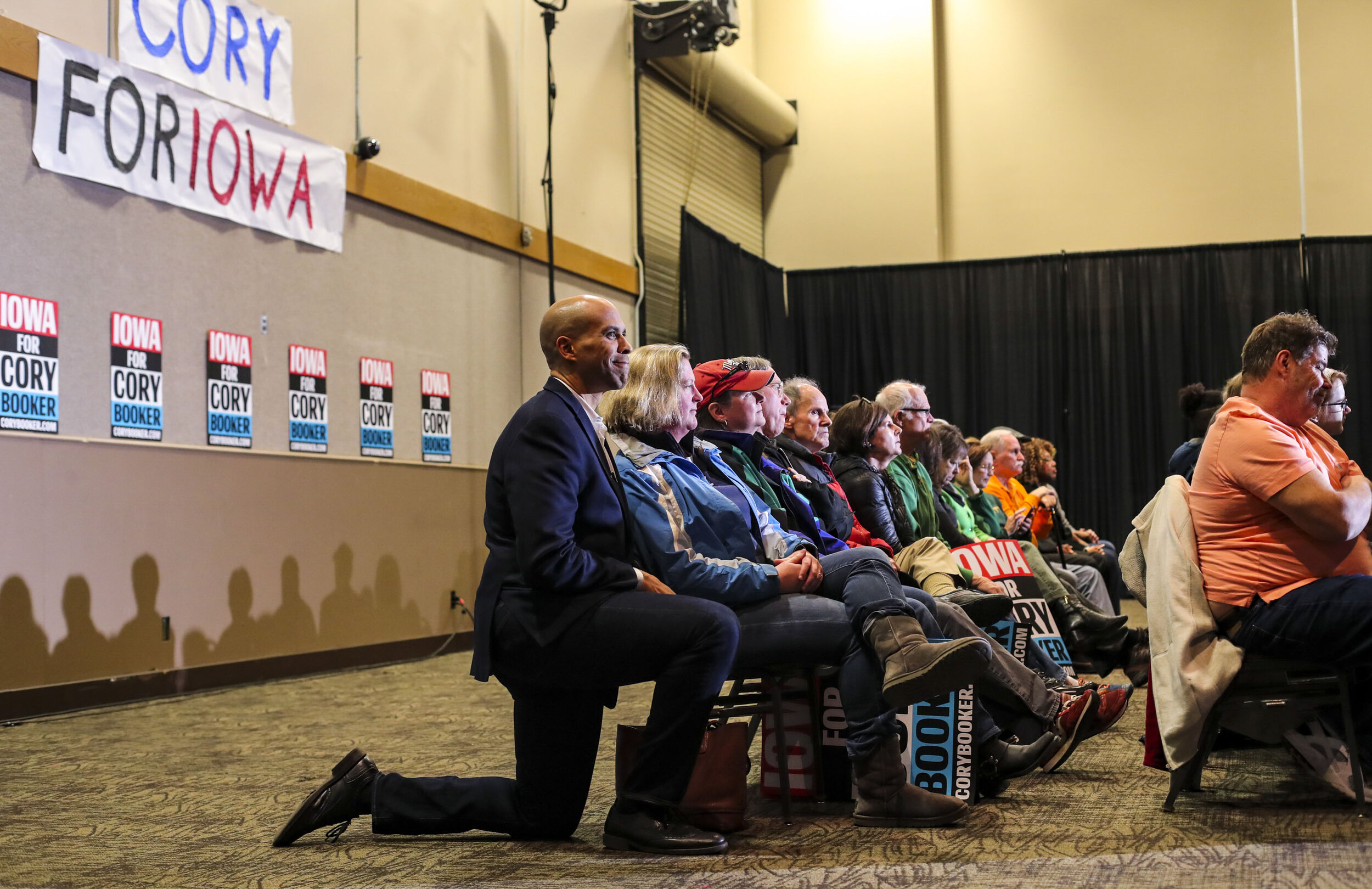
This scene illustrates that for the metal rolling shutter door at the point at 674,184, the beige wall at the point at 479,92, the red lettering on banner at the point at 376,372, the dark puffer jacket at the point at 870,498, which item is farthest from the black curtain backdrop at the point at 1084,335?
the dark puffer jacket at the point at 870,498

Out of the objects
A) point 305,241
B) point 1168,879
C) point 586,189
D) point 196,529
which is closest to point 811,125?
point 586,189

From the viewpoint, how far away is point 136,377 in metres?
5.50

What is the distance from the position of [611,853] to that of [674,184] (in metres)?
8.68

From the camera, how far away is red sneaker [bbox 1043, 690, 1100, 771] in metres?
3.31

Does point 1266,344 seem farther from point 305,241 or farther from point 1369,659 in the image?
point 305,241

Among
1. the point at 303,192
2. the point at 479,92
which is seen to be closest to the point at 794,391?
the point at 303,192

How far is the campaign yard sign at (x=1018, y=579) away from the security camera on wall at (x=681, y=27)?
6506 mm

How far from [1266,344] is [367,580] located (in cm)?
516

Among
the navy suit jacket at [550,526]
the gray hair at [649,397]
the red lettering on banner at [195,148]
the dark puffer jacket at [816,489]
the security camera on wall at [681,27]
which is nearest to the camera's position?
the navy suit jacket at [550,526]

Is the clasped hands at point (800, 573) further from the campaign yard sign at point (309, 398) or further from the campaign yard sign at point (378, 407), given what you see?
the campaign yard sign at point (378, 407)

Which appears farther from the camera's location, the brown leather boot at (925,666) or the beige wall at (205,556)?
the beige wall at (205,556)

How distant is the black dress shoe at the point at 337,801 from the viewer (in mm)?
2711

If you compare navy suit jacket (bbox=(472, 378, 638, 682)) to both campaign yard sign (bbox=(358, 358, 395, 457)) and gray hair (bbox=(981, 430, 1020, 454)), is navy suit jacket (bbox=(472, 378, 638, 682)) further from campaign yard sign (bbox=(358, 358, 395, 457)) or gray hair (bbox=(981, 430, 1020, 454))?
gray hair (bbox=(981, 430, 1020, 454))

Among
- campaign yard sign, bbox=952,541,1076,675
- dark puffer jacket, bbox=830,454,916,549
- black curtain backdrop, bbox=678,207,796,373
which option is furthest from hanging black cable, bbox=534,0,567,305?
campaign yard sign, bbox=952,541,1076,675
